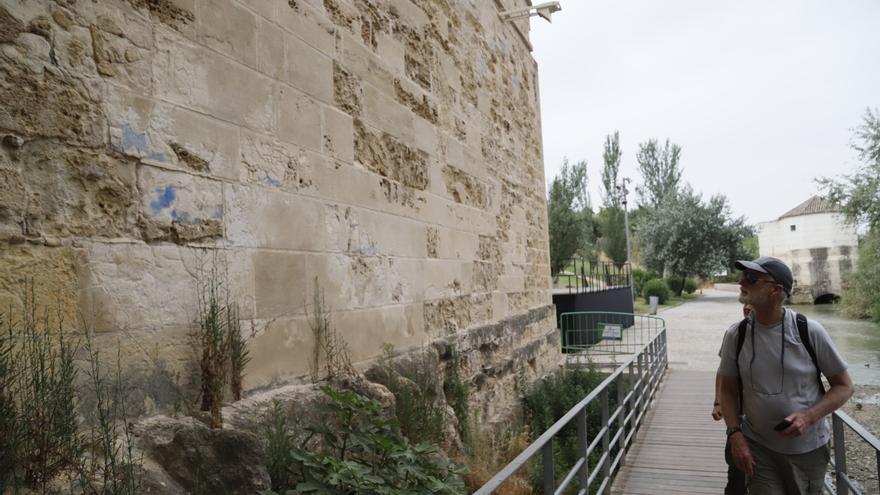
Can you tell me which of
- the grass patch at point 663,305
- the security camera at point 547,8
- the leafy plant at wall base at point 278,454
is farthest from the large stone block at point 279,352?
the grass patch at point 663,305

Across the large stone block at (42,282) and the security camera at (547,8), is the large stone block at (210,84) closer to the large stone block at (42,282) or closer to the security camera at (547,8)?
the large stone block at (42,282)

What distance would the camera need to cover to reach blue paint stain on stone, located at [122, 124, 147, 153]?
2.01 metres

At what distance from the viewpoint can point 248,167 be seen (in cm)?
258

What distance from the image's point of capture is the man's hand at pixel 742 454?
2.77 metres

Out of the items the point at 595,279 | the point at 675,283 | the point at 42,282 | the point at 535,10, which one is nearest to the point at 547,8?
the point at 535,10

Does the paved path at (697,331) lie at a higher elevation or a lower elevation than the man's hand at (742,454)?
lower

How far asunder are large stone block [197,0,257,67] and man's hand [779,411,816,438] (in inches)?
115

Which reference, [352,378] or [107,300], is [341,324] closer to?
[352,378]

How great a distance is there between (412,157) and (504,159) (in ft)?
A: 8.59

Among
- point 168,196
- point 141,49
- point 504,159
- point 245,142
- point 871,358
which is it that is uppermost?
point 504,159

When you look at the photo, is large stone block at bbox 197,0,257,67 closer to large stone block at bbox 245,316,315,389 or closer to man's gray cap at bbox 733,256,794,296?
large stone block at bbox 245,316,315,389

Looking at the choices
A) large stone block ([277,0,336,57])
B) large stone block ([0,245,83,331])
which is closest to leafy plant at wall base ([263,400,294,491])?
large stone block ([0,245,83,331])

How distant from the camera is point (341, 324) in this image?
10.5ft

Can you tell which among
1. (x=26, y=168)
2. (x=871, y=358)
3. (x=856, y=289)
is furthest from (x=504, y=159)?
(x=856, y=289)
